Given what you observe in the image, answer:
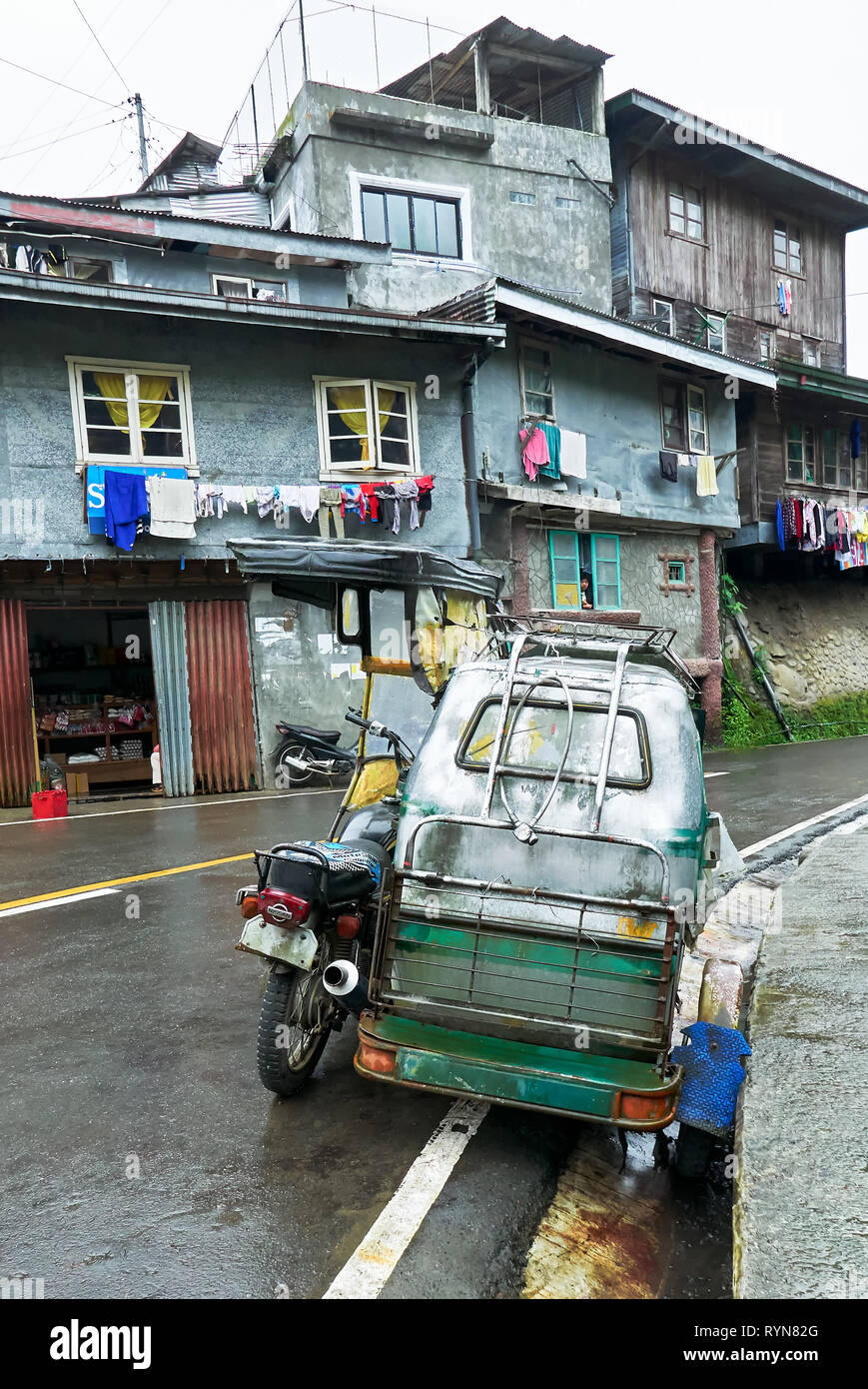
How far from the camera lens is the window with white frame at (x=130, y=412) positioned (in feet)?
49.1

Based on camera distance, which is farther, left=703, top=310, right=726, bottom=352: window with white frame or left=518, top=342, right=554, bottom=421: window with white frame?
left=703, top=310, right=726, bottom=352: window with white frame

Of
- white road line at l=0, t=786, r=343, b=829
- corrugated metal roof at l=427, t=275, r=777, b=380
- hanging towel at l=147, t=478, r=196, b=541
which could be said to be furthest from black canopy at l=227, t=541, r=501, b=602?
corrugated metal roof at l=427, t=275, r=777, b=380

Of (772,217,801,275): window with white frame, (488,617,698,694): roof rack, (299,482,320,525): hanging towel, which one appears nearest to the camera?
(488,617,698,694): roof rack

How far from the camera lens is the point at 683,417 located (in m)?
22.7

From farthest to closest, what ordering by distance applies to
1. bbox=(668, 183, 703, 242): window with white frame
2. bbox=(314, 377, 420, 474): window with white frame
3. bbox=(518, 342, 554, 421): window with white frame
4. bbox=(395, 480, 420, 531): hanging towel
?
bbox=(668, 183, 703, 242): window with white frame, bbox=(518, 342, 554, 421): window with white frame, bbox=(314, 377, 420, 474): window with white frame, bbox=(395, 480, 420, 531): hanging towel

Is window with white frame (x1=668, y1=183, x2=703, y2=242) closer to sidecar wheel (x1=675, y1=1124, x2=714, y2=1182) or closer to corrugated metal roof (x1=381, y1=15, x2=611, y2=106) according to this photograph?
corrugated metal roof (x1=381, y1=15, x2=611, y2=106)

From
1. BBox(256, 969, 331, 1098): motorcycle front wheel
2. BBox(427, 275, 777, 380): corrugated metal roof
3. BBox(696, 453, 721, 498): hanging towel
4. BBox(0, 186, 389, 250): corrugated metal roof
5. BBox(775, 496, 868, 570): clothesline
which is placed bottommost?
BBox(256, 969, 331, 1098): motorcycle front wheel

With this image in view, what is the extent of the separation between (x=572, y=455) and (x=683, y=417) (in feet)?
14.9

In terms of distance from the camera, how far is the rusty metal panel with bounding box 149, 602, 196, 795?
15.4m

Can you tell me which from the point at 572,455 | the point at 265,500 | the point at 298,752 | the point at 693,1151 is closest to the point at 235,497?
the point at 265,500

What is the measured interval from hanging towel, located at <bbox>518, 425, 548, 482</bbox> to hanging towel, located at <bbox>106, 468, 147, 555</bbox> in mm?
7948

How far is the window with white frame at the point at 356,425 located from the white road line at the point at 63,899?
10256 millimetres

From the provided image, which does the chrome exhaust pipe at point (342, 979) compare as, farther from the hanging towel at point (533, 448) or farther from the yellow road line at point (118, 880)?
the hanging towel at point (533, 448)

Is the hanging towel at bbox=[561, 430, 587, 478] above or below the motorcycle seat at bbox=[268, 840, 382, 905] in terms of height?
above
